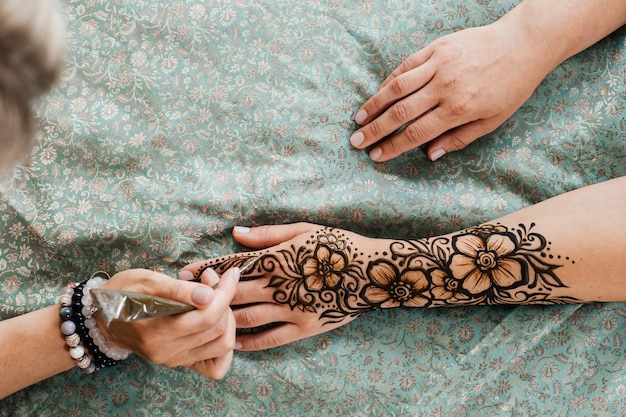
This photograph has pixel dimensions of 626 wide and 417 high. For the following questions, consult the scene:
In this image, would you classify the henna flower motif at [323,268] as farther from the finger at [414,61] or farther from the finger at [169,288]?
the finger at [414,61]

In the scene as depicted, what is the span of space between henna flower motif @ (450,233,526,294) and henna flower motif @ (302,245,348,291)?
238 mm

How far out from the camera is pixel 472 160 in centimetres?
126

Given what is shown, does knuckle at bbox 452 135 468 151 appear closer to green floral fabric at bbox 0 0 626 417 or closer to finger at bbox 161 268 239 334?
green floral fabric at bbox 0 0 626 417

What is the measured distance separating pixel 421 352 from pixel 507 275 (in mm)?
249

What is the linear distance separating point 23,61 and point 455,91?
86 centimetres

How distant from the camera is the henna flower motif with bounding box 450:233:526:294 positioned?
3.76 ft

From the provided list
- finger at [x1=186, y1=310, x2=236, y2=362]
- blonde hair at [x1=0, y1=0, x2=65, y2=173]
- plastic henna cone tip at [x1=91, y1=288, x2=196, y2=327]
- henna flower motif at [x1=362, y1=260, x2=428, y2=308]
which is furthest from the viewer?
henna flower motif at [x1=362, y1=260, x2=428, y2=308]

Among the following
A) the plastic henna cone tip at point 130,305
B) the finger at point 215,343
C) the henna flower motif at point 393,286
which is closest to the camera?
the plastic henna cone tip at point 130,305

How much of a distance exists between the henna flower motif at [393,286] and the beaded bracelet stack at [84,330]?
1.78 ft

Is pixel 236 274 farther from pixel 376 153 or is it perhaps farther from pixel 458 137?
pixel 458 137

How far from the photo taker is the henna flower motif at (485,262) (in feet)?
3.76

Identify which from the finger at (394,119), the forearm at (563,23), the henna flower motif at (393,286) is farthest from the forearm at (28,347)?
the forearm at (563,23)

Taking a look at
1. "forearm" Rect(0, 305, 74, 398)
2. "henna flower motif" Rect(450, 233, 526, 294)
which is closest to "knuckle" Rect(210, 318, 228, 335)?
"forearm" Rect(0, 305, 74, 398)

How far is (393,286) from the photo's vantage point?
1.19 m
